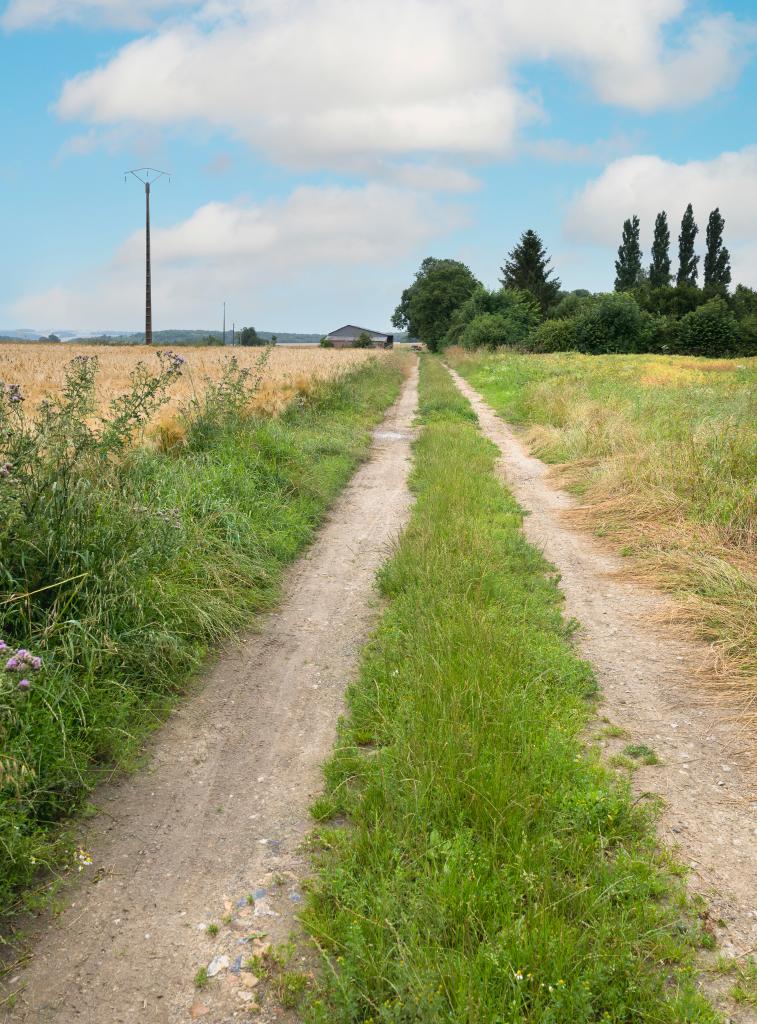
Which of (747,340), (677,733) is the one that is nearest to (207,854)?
(677,733)

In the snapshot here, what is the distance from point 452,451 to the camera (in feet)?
38.4

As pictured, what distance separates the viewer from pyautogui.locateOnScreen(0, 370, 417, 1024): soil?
252cm

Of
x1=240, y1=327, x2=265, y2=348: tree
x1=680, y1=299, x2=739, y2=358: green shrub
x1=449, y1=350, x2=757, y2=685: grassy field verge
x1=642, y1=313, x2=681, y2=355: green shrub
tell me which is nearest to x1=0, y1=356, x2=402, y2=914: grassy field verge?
x1=449, y1=350, x2=757, y2=685: grassy field verge

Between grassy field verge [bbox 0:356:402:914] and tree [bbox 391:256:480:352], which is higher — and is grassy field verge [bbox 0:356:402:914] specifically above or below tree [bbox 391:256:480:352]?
below

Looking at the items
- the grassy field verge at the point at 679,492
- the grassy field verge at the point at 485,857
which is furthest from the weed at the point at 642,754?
the grassy field verge at the point at 679,492

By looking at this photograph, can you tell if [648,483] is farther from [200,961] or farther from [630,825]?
[200,961]

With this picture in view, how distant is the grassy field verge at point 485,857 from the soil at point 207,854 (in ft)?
0.72

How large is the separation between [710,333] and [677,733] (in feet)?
191

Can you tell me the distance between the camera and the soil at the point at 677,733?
117 inches

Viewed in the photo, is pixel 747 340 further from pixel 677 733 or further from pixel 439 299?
pixel 677 733

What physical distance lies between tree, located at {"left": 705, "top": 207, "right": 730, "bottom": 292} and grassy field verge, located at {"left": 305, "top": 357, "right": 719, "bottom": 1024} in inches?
3326

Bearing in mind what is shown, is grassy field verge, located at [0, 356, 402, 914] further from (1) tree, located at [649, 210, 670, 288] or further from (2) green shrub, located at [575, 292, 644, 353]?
(1) tree, located at [649, 210, 670, 288]

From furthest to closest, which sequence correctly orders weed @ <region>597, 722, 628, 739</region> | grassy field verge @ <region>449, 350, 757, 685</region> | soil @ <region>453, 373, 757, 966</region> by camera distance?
grassy field verge @ <region>449, 350, 757, 685</region> < weed @ <region>597, 722, 628, 739</region> < soil @ <region>453, 373, 757, 966</region>

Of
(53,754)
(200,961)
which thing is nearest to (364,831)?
(200,961)
